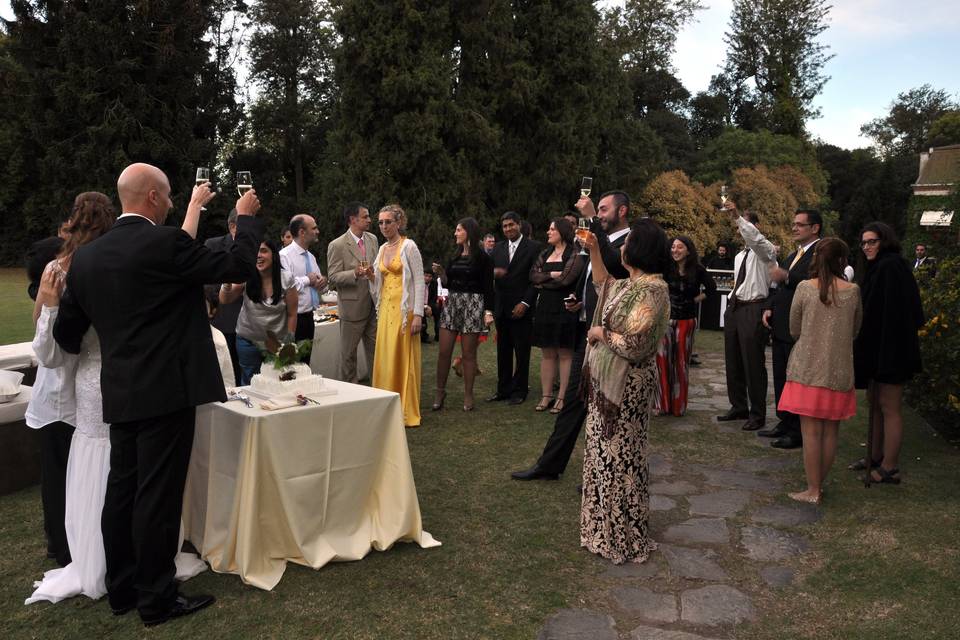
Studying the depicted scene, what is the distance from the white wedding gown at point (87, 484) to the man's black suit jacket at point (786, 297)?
5221mm

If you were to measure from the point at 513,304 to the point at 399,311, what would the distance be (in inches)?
63.2

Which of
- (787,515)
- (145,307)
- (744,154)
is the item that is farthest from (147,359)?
(744,154)

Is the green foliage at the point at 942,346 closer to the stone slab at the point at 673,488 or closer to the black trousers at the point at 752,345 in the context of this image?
the black trousers at the point at 752,345

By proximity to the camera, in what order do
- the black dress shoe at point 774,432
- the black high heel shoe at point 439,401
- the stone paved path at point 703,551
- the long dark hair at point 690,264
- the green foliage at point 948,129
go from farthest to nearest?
1. the green foliage at point 948,129
2. the long dark hair at point 690,264
3. the black high heel shoe at point 439,401
4. the black dress shoe at point 774,432
5. the stone paved path at point 703,551

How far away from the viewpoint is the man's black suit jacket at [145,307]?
129 inches

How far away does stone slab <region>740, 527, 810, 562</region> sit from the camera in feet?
14.3

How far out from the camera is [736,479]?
5797 millimetres

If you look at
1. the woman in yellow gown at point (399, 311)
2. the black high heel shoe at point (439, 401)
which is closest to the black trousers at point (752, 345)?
the black high heel shoe at point (439, 401)

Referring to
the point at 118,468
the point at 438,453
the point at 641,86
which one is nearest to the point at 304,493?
the point at 118,468

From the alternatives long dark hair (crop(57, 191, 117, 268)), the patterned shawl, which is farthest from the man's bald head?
the patterned shawl

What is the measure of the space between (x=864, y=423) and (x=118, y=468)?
23.1ft

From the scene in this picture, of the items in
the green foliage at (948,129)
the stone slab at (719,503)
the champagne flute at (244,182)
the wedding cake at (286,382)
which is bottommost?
the stone slab at (719,503)

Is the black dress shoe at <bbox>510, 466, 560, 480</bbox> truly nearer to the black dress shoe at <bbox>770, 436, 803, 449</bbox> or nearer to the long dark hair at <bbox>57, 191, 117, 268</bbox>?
the black dress shoe at <bbox>770, 436, 803, 449</bbox>

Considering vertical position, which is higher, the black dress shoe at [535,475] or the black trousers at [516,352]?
the black trousers at [516,352]
